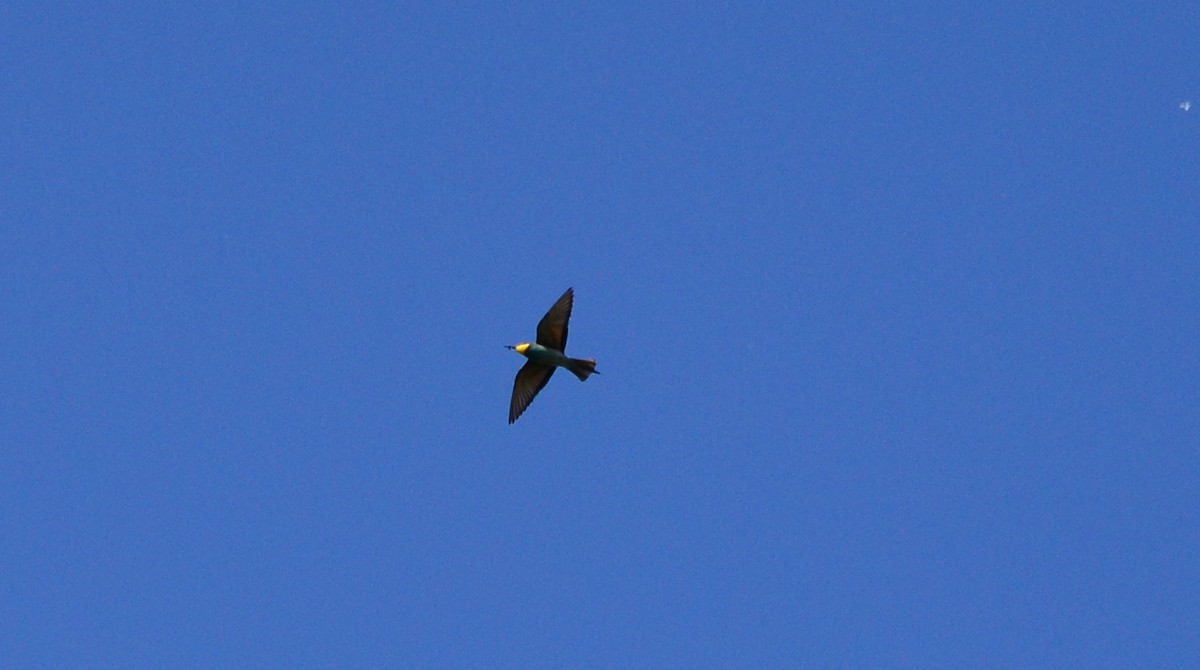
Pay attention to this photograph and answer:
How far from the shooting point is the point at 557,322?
2902cm

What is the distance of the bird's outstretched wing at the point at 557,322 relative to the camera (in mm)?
28969

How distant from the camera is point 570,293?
95.5 ft

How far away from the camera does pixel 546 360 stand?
96.6 feet

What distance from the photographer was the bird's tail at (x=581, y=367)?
29.1 metres

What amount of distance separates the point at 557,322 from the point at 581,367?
627 mm

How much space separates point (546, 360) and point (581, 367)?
1.77ft

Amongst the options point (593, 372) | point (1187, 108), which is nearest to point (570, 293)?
point (593, 372)

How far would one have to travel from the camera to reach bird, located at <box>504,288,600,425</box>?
1142 inches

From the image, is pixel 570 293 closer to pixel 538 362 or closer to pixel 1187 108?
pixel 538 362

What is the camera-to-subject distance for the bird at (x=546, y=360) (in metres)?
29.0

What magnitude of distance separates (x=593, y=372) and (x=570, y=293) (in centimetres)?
100

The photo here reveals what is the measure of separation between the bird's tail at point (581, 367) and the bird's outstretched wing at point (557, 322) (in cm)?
28

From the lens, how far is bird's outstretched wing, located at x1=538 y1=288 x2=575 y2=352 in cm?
2897

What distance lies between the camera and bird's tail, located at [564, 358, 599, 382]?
29.1 metres
